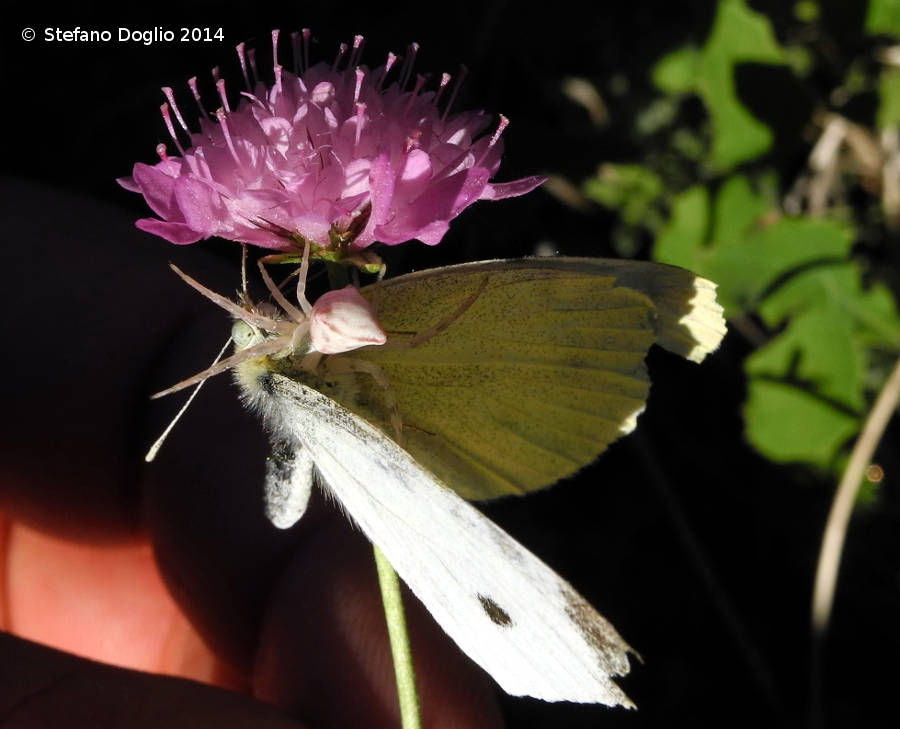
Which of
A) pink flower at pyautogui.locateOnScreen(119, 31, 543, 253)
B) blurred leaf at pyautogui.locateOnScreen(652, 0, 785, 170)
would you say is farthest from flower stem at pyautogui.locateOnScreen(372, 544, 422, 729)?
blurred leaf at pyautogui.locateOnScreen(652, 0, 785, 170)

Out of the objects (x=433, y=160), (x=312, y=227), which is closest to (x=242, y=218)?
(x=312, y=227)

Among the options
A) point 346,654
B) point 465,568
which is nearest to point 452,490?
point 465,568

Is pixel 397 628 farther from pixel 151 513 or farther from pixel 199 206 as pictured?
pixel 151 513

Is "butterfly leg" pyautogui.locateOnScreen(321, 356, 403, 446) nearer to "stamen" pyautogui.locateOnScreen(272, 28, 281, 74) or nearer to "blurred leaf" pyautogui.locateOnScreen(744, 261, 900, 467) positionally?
"stamen" pyautogui.locateOnScreen(272, 28, 281, 74)

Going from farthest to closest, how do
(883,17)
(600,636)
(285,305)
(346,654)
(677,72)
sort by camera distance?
1. (677,72)
2. (883,17)
3. (346,654)
4. (285,305)
5. (600,636)

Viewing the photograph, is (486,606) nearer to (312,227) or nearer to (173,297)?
(312,227)

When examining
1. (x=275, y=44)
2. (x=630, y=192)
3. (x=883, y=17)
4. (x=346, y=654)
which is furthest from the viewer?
(x=630, y=192)
